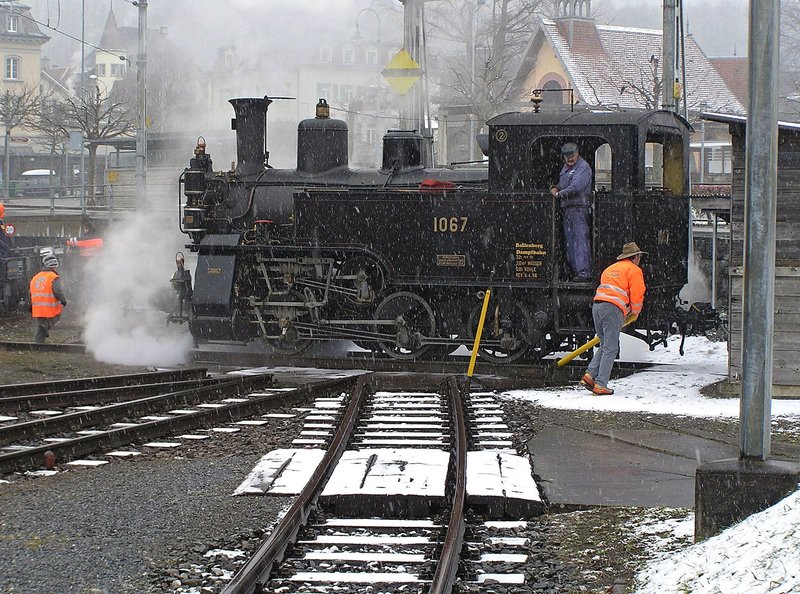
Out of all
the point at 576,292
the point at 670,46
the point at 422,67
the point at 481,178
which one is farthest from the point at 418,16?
the point at 576,292

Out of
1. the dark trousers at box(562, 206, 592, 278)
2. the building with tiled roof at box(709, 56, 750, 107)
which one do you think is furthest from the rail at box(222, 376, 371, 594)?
the building with tiled roof at box(709, 56, 750, 107)

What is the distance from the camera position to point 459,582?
17.3 ft

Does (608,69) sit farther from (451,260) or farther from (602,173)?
(451,260)

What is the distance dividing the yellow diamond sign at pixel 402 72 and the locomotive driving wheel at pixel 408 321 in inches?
266

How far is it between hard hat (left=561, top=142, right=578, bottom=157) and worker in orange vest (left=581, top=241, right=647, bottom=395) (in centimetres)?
140

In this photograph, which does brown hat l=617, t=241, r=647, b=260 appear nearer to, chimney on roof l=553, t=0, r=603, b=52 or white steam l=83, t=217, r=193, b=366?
white steam l=83, t=217, r=193, b=366

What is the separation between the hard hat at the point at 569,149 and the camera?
1224 centimetres

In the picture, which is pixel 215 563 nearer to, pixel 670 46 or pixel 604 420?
pixel 604 420

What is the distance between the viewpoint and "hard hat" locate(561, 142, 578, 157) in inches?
482

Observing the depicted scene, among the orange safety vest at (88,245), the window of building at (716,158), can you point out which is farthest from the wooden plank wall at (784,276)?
the window of building at (716,158)

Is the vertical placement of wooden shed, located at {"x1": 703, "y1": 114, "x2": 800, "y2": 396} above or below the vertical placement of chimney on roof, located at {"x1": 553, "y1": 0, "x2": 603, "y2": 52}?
below

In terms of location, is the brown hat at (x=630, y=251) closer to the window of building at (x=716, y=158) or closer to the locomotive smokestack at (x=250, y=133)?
the locomotive smokestack at (x=250, y=133)

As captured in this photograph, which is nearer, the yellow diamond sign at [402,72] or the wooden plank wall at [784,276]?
the wooden plank wall at [784,276]

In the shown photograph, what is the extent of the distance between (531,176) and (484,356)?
2385 mm
